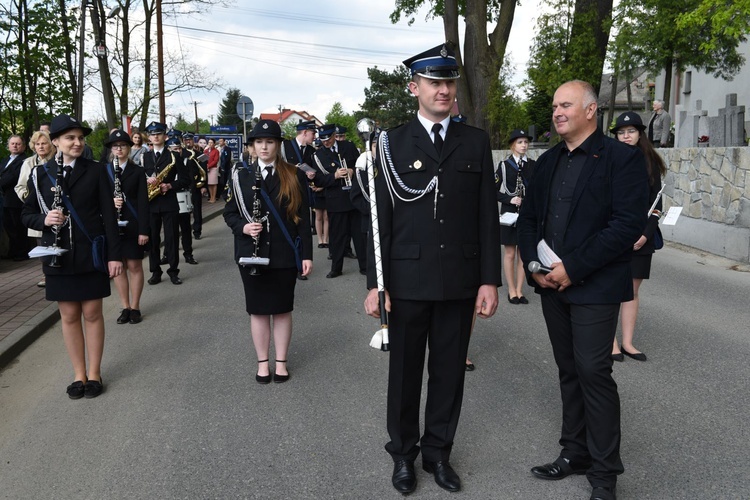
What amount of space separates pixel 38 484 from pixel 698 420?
4042 mm

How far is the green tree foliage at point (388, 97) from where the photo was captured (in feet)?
243

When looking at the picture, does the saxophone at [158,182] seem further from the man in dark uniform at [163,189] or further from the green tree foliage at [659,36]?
the green tree foliage at [659,36]

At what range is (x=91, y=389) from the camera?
5.30 meters

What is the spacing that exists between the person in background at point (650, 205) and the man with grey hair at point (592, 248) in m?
2.06

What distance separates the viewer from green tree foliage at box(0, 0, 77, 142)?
16.2 metres

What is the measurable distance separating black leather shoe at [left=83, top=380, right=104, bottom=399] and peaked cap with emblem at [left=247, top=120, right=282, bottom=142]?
2.24 meters

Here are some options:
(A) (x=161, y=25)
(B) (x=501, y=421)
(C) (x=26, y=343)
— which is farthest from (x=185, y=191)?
(A) (x=161, y=25)

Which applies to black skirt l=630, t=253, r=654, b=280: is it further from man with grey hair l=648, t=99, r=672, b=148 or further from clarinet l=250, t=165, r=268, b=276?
man with grey hair l=648, t=99, r=672, b=148

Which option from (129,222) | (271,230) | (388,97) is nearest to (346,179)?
(129,222)

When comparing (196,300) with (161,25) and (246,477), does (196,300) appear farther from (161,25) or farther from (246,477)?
(161,25)

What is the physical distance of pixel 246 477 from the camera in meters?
3.88

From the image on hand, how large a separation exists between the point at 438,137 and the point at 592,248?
96 centimetres

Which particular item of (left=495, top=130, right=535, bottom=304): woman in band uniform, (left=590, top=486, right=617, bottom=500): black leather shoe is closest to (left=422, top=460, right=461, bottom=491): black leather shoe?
(left=590, top=486, right=617, bottom=500): black leather shoe

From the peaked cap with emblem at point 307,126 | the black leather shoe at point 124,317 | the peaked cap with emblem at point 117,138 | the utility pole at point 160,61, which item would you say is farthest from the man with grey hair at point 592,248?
the utility pole at point 160,61
